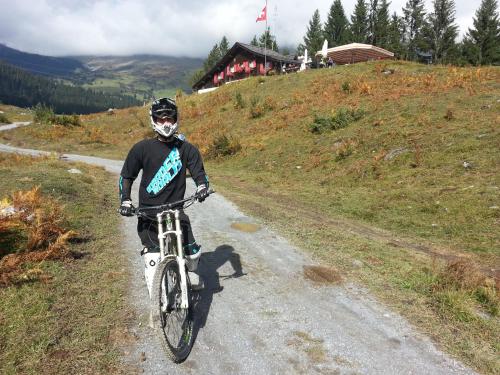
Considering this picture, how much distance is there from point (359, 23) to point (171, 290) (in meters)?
89.3

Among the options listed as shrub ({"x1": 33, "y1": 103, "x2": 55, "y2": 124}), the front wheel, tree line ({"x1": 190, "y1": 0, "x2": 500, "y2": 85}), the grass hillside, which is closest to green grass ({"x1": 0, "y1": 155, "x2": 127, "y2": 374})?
the front wheel

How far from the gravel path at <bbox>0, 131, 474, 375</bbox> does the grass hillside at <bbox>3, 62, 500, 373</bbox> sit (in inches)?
21.8

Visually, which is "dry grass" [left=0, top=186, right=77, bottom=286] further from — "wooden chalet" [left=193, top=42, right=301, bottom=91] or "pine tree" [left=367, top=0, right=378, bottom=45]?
"pine tree" [left=367, top=0, right=378, bottom=45]

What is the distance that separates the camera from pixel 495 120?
1645cm

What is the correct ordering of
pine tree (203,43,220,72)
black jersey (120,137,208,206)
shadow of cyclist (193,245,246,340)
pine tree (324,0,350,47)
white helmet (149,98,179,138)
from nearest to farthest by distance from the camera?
white helmet (149,98,179,138), black jersey (120,137,208,206), shadow of cyclist (193,245,246,340), pine tree (324,0,350,47), pine tree (203,43,220,72)

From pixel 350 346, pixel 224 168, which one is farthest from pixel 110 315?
pixel 224 168

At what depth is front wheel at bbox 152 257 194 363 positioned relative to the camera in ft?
13.5

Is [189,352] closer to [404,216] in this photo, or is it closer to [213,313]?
[213,313]

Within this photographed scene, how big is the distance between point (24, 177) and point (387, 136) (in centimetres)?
1608

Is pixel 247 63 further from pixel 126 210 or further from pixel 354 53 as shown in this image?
pixel 126 210

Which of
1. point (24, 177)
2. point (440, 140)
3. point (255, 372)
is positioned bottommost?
point (255, 372)

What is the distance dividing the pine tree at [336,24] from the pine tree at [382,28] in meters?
6.98

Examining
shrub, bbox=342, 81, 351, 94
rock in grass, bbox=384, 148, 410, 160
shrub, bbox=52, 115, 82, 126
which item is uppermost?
shrub, bbox=342, 81, 351, 94

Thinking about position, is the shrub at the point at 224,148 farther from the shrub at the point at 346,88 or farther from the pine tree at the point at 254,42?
the pine tree at the point at 254,42
